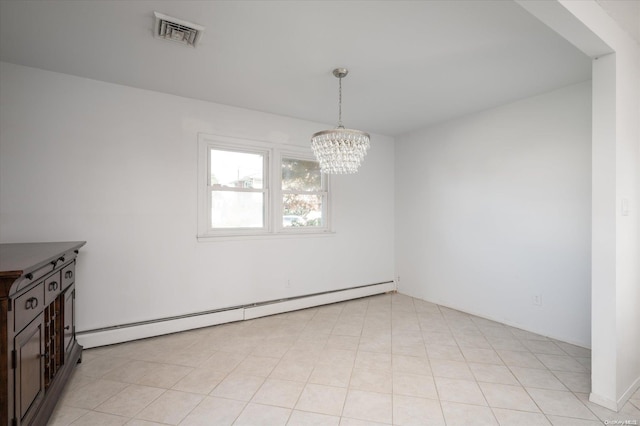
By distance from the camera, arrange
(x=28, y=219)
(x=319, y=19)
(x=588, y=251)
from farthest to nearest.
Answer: (x=588, y=251) → (x=28, y=219) → (x=319, y=19)

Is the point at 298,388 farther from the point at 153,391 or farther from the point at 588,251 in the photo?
the point at 588,251

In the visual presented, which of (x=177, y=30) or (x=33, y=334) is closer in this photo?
(x=33, y=334)

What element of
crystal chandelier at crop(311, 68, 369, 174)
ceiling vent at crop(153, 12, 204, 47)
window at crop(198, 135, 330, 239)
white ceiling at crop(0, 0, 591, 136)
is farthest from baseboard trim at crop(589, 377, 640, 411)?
ceiling vent at crop(153, 12, 204, 47)

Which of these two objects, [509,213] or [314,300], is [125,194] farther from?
[509,213]

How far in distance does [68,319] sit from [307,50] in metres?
2.69

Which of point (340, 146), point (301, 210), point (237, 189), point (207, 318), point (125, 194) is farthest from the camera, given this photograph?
point (301, 210)

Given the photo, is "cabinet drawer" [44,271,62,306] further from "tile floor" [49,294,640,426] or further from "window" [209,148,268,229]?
"window" [209,148,268,229]

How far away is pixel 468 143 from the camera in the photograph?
3783 millimetres

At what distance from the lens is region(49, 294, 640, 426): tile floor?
1.84 meters

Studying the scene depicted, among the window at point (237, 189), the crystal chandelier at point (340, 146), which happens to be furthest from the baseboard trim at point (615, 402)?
the window at point (237, 189)

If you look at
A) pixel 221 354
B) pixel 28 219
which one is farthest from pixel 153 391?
pixel 28 219

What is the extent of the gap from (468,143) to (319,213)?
2123 millimetres

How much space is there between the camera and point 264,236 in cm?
371

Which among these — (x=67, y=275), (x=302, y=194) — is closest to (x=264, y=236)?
(x=302, y=194)
